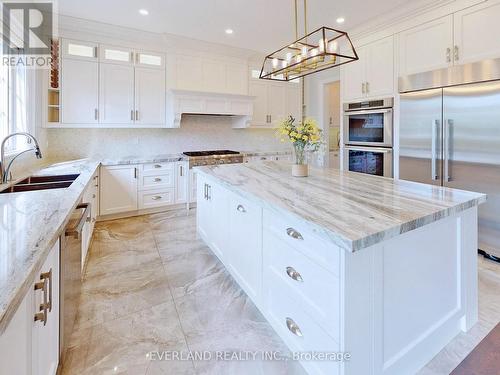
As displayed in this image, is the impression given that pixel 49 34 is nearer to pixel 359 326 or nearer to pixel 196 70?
pixel 196 70

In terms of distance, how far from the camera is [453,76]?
2.90m

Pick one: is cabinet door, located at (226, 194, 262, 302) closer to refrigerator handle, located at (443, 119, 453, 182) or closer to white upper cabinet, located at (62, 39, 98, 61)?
refrigerator handle, located at (443, 119, 453, 182)

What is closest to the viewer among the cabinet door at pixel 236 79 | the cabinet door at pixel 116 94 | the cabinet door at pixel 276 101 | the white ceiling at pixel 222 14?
the white ceiling at pixel 222 14

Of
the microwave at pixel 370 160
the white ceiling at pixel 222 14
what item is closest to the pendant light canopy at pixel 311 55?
the white ceiling at pixel 222 14

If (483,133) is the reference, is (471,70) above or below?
above

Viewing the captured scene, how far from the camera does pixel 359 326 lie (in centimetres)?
118

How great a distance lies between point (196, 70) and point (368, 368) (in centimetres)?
472

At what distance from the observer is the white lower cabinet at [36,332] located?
2.58ft

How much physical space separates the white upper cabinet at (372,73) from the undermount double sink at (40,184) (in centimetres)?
379

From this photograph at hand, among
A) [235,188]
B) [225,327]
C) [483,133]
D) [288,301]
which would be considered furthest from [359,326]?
[483,133]

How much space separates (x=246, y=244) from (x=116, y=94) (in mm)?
3420

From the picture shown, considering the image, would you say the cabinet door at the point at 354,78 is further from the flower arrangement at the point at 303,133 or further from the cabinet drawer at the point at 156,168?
the cabinet drawer at the point at 156,168

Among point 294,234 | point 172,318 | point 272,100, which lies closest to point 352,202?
point 294,234

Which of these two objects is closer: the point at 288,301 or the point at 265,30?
the point at 288,301
